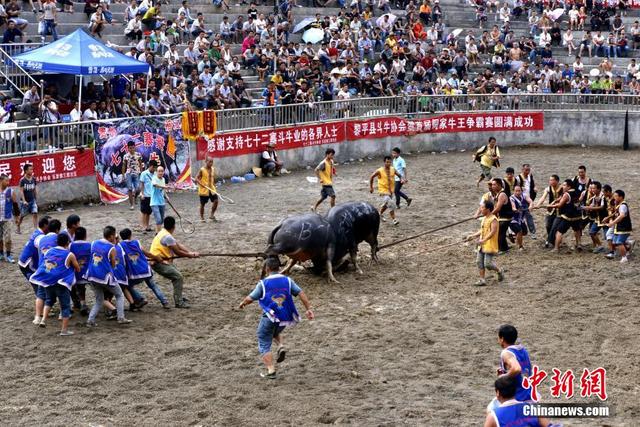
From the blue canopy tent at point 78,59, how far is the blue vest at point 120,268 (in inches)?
463

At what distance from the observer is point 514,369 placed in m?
9.44

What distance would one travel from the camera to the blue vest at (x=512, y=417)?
8172 mm

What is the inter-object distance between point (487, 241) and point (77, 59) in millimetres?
13413

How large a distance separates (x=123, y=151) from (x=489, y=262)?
1077 centimetres

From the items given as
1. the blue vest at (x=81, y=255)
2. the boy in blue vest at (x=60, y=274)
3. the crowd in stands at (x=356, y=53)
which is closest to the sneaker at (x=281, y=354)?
the boy in blue vest at (x=60, y=274)

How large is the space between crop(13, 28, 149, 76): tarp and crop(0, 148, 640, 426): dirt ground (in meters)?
6.48

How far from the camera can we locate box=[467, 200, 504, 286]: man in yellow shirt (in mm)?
16328

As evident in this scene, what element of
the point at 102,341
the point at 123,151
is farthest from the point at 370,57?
the point at 102,341

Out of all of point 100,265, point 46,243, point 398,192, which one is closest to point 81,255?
point 100,265

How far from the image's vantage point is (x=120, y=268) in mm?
14523

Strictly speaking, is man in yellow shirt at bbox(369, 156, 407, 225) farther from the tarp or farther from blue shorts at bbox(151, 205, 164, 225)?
the tarp

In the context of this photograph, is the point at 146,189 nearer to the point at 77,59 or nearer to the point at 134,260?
the point at 134,260

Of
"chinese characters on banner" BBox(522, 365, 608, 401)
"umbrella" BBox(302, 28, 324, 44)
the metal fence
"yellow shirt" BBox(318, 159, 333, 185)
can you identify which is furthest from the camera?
"umbrella" BBox(302, 28, 324, 44)

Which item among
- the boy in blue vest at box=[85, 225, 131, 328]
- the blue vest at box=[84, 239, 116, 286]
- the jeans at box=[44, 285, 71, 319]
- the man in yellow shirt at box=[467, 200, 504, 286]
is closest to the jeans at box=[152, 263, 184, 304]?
the boy in blue vest at box=[85, 225, 131, 328]
